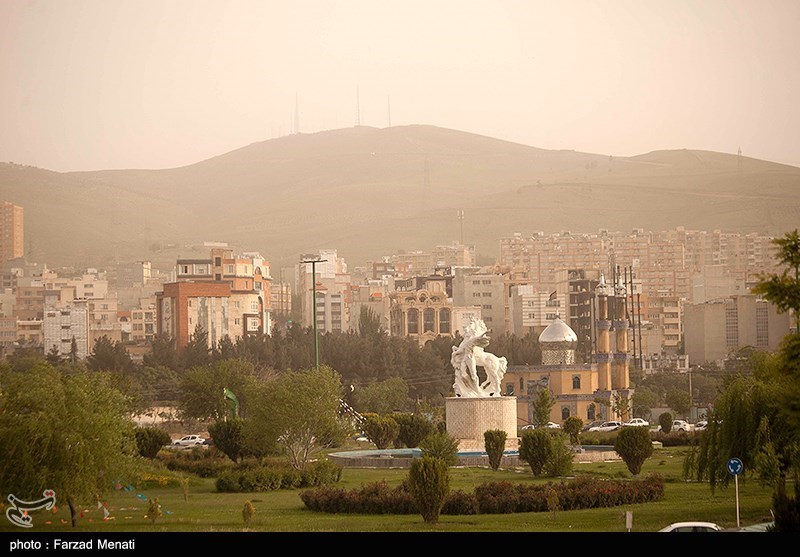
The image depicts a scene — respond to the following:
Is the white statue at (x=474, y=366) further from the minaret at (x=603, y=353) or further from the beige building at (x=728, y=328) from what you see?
the beige building at (x=728, y=328)

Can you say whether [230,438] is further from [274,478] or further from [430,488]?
[430,488]

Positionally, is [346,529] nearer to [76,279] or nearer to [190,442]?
[190,442]

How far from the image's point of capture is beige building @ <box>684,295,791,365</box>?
115m

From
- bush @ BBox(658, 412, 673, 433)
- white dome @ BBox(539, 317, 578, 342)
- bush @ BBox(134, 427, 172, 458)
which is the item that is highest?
white dome @ BBox(539, 317, 578, 342)

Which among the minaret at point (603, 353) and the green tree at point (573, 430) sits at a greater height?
the minaret at point (603, 353)

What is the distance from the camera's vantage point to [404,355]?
9044 cm

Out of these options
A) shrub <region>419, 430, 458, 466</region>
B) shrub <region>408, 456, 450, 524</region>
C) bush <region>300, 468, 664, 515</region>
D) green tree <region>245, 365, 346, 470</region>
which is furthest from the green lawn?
green tree <region>245, 365, 346, 470</region>

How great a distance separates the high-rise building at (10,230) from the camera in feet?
607

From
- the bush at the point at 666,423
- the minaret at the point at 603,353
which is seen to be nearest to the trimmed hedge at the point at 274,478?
the bush at the point at 666,423

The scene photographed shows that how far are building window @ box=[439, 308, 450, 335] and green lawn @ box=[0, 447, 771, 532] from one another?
9344cm

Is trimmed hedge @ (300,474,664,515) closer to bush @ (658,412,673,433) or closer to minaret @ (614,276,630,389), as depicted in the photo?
bush @ (658,412,673,433)

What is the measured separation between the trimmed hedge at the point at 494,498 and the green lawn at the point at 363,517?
44 cm

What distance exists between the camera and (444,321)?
126750mm

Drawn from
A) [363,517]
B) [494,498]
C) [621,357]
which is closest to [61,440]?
[363,517]
